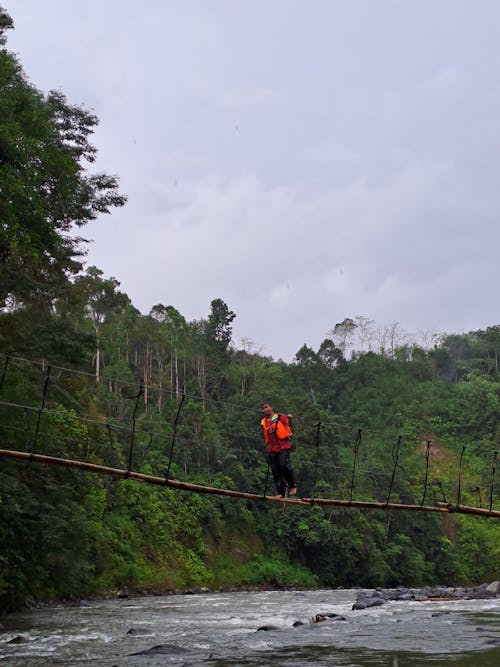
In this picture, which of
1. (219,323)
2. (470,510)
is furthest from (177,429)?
(470,510)

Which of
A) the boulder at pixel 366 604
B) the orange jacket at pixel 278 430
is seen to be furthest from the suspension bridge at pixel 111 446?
the boulder at pixel 366 604

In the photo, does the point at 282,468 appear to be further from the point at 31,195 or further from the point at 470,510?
the point at 31,195

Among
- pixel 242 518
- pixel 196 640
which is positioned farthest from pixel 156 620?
pixel 242 518

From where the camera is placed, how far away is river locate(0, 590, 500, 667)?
35.5ft

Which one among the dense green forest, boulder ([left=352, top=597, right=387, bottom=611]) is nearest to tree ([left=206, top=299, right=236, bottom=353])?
the dense green forest

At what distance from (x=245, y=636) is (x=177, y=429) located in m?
27.6

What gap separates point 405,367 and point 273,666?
6574 cm

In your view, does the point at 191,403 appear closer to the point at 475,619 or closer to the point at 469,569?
the point at 469,569

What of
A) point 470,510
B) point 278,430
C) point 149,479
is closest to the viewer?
point 149,479

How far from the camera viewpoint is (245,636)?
14.0 metres

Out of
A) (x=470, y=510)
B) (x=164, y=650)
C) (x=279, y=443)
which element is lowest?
(x=164, y=650)

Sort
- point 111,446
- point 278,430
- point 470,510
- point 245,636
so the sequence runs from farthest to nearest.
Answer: point 245,636 → point 470,510 → point 278,430 → point 111,446

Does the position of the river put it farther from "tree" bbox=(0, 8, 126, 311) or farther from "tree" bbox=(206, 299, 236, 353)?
"tree" bbox=(206, 299, 236, 353)

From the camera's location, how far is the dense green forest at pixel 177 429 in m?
14.3
